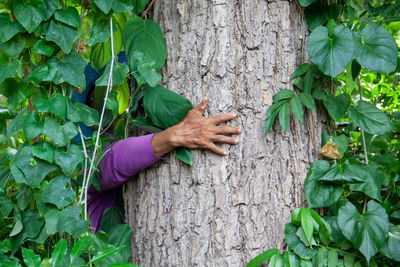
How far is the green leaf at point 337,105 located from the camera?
1.42 meters

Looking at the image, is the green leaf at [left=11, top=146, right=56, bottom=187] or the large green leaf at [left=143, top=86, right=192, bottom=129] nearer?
the green leaf at [left=11, top=146, right=56, bottom=187]

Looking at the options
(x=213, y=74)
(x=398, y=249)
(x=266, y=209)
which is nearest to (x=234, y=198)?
(x=266, y=209)

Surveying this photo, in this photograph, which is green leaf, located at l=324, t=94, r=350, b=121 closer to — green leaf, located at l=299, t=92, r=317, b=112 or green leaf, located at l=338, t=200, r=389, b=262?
green leaf, located at l=299, t=92, r=317, b=112

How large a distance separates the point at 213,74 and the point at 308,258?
654mm

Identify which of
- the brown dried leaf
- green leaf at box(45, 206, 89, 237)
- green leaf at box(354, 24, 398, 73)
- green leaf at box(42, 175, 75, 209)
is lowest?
green leaf at box(45, 206, 89, 237)

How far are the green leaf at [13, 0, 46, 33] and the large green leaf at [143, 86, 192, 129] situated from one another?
41cm

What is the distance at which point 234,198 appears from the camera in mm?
1374

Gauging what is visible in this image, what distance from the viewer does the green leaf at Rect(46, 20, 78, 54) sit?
133cm

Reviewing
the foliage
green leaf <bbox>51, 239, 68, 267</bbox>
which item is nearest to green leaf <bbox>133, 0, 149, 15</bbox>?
the foliage

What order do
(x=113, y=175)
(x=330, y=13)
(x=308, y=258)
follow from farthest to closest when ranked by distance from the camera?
1. (x=113, y=175)
2. (x=330, y=13)
3. (x=308, y=258)

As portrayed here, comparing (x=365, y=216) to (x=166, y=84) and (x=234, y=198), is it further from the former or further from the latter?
(x=166, y=84)

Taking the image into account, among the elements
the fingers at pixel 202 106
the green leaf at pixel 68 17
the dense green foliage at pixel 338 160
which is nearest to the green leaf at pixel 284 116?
the dense green foliage at pixel 338 160

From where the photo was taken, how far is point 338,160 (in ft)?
4.78

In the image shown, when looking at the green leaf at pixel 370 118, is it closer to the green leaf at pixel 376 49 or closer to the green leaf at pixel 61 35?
the green leaf at pixel 376 49
